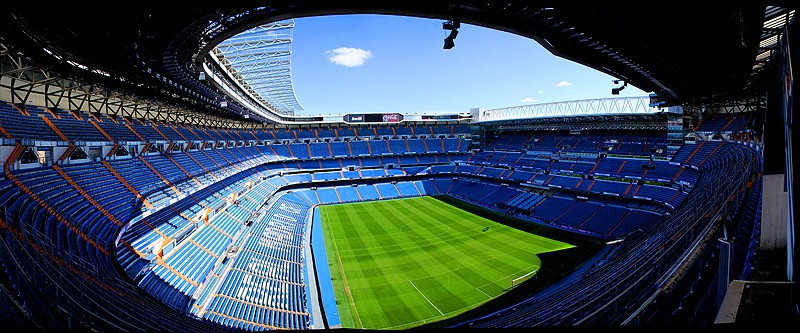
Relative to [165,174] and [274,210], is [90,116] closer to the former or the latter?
[165,174]

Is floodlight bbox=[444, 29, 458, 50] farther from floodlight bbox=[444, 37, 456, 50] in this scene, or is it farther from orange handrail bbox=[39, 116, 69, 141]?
orange handrail bbox=[39, 116, 69, 141]

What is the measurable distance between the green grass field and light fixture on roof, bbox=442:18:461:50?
13.5 metres

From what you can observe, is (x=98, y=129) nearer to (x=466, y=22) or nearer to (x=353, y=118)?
(x=466, y=22)

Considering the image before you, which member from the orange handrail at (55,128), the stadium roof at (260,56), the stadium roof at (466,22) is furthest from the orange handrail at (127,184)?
the stadium roof at (260,56)

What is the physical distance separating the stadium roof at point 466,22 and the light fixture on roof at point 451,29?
0.20 m

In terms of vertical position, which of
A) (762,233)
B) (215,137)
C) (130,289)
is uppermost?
(215,137)

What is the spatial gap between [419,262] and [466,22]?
18802 mm

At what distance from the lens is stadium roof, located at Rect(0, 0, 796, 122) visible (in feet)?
27.6

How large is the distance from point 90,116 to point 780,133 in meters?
32.5

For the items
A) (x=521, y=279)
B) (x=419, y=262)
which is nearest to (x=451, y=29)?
(x=521, y=279)

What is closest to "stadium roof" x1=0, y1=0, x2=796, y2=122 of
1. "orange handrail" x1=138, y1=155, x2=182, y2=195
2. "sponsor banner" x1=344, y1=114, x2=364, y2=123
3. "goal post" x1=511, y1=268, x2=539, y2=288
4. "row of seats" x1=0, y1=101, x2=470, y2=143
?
"row of seats" x1=0, y1=101, x2=470, y2=143

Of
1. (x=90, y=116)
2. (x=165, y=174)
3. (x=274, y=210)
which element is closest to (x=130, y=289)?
(x=165, y=174)

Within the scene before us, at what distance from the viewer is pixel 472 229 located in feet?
105

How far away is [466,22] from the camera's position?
9.52 metres
